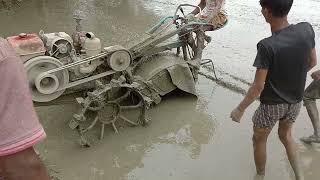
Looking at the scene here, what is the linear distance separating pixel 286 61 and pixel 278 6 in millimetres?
436

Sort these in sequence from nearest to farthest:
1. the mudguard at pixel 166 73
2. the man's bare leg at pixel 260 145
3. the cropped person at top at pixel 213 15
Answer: the man's bare leg at pixel 260 145, the mudguard at pixel 166 73, the cropped person at top at pixel 213 15

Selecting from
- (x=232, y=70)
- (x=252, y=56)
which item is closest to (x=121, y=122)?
(x=232, y=70)

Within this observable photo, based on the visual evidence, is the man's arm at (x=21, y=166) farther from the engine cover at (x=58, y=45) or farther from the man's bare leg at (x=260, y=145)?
the engine cover at (x=58, y=45)

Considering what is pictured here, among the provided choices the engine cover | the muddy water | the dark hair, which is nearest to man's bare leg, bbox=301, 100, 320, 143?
the muddy water

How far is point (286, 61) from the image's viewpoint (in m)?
3.58

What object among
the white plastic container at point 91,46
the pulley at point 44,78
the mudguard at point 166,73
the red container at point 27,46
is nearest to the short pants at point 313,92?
the mudguard at point 166,73

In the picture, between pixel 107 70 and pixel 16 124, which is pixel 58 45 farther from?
pixel 16 124

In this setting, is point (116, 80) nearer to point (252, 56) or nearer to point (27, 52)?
point (27, 52)

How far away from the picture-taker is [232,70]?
679 centimetres

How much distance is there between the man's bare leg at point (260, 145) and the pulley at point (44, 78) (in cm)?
205

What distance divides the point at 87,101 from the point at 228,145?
5.14ft

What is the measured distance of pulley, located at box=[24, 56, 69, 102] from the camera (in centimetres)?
458

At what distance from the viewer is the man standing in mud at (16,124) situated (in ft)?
4.95

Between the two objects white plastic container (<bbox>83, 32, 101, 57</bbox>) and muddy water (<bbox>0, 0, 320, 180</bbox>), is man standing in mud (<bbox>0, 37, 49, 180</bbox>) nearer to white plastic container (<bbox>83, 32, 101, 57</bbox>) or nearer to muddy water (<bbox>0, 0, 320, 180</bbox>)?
muddy water (<bbox>0, 0, 320, 180</bbox>)
